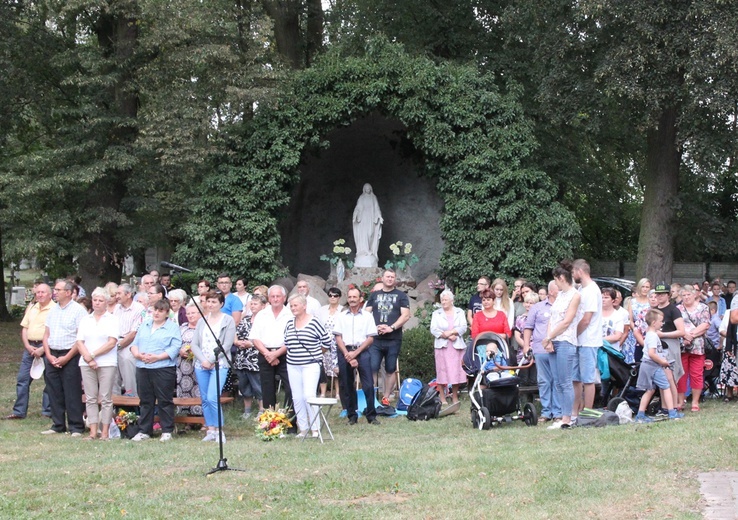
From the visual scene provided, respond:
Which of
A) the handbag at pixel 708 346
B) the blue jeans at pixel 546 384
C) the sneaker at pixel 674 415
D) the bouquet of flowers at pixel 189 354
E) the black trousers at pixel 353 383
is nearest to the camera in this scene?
the sneaker at pixel 674 415

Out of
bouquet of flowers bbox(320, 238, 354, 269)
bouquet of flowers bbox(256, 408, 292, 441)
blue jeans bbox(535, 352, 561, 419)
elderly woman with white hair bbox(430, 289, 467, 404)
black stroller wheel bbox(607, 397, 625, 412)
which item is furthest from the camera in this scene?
bouquet of flowers bbox(320, 238, 354, 269)

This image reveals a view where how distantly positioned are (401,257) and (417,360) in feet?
19.1

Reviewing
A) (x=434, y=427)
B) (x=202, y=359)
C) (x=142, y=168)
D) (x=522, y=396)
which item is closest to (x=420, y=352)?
(x=522, y=396)

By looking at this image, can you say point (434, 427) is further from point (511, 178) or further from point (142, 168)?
point (142, 168)

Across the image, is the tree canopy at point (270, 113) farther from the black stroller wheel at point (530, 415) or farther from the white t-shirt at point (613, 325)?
the black stroller wheel at point (530, 415)

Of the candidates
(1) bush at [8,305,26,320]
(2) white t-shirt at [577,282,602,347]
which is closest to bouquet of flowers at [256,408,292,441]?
(2) white t-shirt at [577,282,602,347]

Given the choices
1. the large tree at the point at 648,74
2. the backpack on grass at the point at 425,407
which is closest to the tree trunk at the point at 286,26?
the large tree at the point at 648,74

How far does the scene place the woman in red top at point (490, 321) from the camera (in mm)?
10859

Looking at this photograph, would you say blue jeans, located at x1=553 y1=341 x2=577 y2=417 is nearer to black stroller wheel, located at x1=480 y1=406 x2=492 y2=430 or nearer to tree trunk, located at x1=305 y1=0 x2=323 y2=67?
black stroller wheel, located at x1=480 y1=406 x2=492 y2=430

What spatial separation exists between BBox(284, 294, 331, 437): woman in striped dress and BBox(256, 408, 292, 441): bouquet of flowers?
0.17 m

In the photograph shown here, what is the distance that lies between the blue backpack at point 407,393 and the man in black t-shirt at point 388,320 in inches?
13.3

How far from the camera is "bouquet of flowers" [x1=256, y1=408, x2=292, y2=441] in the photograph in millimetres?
9539

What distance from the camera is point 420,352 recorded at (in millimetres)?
13844

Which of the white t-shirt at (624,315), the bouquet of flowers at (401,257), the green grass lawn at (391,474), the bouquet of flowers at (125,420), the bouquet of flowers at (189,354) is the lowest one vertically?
the green grass lawn at (391,474)
